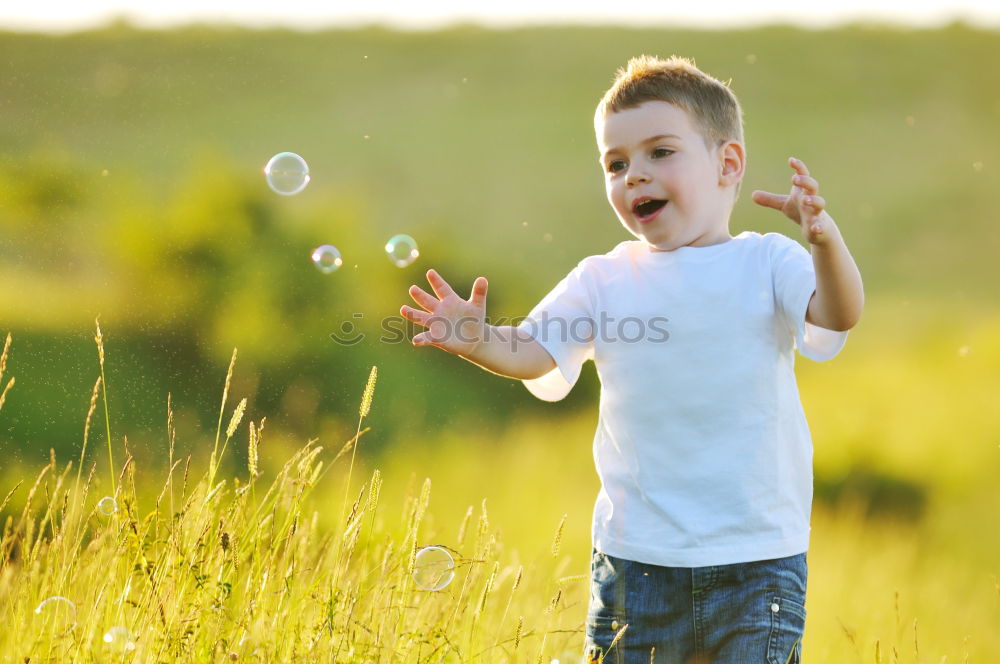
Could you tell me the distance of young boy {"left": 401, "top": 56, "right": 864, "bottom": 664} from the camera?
7.97 feet

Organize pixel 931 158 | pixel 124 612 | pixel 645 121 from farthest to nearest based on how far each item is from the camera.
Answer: pixel 931 158
pixel 645 121
pixel 124 612

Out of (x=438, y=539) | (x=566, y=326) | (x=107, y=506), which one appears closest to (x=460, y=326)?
(x=566, y=326)

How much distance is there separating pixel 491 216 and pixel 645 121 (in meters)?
27.6

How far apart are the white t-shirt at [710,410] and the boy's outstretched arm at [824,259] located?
7 centimetres

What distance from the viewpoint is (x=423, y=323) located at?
2.52 metres

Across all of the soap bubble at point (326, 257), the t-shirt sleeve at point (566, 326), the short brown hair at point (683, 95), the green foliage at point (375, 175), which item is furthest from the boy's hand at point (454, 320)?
the green foliage at point (375, 175)

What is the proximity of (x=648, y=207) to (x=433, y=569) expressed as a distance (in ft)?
3.64

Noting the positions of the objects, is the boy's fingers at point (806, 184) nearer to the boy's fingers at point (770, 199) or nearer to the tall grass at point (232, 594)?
the boy's fingers at point (770, 199)

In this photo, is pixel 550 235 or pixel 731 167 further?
pixel 550 235

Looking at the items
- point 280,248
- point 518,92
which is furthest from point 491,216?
point 280,248

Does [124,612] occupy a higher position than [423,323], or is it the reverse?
[423,323]

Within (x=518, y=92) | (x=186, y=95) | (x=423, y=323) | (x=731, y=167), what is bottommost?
(x=423, y=323)

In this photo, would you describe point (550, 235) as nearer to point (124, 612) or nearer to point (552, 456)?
point (552, 456)

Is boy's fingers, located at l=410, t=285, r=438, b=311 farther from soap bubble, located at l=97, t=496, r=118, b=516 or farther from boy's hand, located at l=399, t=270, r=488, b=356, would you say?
soap bubble, located at l=97, t=496, r=118, b=516
